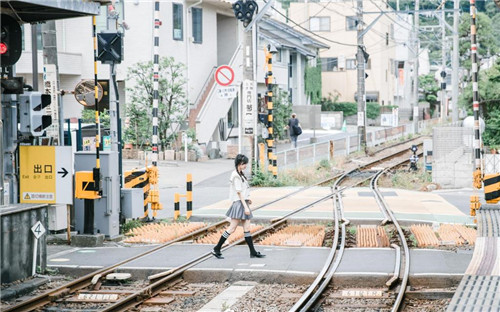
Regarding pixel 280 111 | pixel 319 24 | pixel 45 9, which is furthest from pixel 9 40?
pixel 319 24

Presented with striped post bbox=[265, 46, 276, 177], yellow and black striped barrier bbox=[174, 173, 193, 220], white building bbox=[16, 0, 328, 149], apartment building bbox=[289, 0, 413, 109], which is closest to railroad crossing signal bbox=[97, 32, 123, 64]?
yellow and black striped barrier bbox=[174, 173, 193, 220]

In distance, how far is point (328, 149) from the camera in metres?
33.6

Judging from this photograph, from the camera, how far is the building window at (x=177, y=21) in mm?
35531

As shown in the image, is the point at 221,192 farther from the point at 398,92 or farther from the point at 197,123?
the point at 398,92

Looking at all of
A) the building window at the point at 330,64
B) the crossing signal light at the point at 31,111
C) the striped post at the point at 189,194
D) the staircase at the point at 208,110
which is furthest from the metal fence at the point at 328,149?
the building window at the point at 330,64

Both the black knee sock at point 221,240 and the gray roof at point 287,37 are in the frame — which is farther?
the gray roof at point 287,37

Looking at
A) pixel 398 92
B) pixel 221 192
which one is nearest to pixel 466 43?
pixel 398 92

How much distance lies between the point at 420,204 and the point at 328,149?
13178mm

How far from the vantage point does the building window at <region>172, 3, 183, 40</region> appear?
3553 cm

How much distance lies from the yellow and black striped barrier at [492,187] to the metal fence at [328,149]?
1440 centimetres

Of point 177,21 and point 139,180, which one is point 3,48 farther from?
point 177,21

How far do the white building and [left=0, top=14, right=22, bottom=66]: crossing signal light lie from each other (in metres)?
18.5

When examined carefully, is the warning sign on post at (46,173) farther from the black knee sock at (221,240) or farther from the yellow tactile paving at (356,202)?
the yellow tactile paving at (356,202)

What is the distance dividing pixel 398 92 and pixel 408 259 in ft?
224
